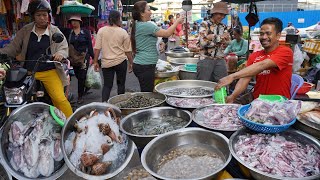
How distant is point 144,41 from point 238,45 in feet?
15.6

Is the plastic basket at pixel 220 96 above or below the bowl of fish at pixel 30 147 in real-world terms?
above

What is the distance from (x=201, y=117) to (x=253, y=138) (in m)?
0.72

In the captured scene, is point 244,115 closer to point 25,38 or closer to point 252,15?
point 25,38

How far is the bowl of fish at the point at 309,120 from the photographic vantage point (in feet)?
6.65

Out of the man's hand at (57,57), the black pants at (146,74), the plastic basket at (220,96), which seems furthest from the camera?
the black pants at (146,74)

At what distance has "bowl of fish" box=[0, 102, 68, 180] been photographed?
2.39 meters

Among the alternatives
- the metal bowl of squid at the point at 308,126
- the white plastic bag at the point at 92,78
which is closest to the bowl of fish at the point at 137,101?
the metal bowl of squid at the point at 308,126

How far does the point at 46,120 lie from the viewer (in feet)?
8.89

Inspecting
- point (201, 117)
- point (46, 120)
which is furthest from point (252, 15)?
point (46, 120)

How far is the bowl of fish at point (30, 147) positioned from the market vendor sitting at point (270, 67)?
73.3 inches

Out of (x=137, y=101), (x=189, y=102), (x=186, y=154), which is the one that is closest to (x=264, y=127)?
(x=186, y=154)

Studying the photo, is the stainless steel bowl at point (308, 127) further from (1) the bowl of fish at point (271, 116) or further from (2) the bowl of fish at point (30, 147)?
(2) the bowl of fish at point (30, 147)

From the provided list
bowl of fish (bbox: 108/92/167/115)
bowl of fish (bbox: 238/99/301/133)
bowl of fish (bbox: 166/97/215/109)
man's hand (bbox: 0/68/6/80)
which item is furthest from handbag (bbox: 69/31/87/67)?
bowl of fish (bbox: 238/99/301/133)

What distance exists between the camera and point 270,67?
2877 millimetres
